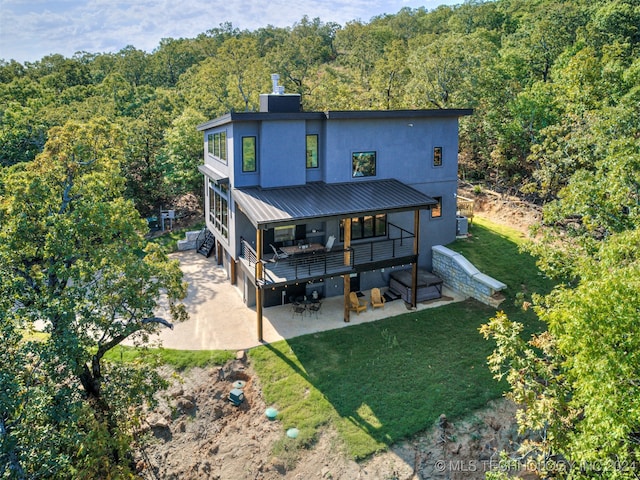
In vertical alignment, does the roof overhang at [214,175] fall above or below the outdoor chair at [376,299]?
above

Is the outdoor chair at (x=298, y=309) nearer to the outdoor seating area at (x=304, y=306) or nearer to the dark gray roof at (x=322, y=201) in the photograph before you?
the outdoor seating area at (x=304, y=306)

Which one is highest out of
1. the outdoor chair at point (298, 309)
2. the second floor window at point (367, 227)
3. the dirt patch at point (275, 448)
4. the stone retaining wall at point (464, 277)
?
the second floor window at point (367, 227)

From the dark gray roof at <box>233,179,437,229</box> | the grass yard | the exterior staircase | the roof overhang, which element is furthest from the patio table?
the exterior staircase

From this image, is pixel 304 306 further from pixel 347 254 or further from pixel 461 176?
pixel 461 176

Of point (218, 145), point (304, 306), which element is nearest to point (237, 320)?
point (304, 306)

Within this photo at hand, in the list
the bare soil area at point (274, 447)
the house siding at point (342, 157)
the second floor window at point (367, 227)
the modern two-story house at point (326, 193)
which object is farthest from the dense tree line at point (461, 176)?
the second floor window at point (367, 227)

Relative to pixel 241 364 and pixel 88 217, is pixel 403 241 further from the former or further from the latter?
pixel 88 217
